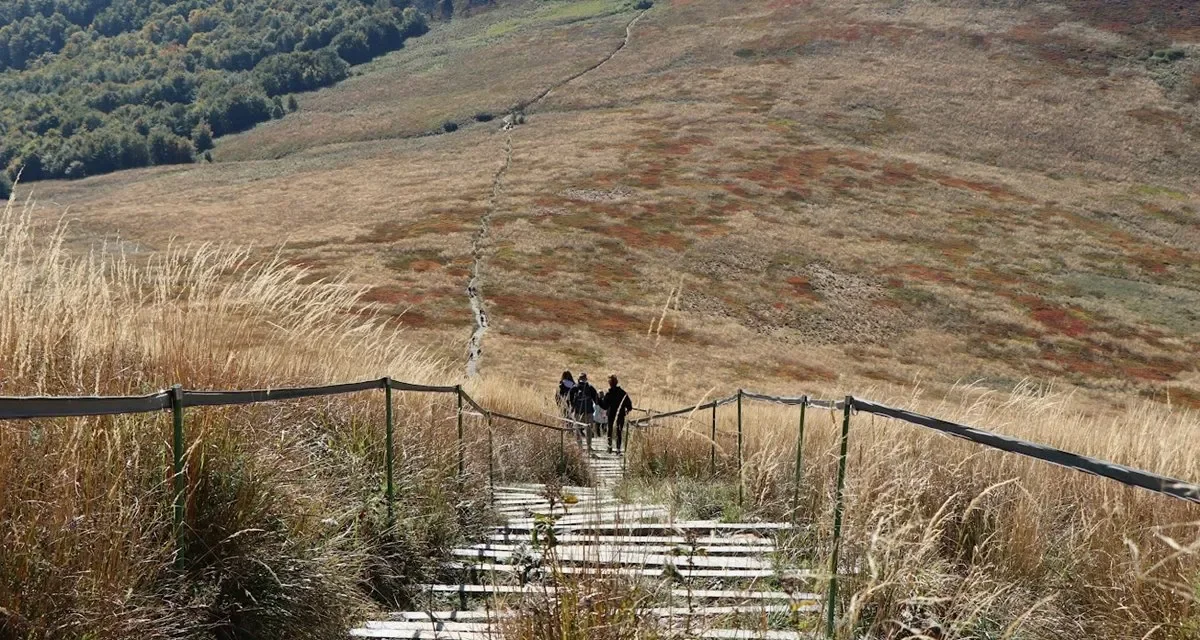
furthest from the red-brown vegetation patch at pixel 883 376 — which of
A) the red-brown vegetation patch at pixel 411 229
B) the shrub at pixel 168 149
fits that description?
the shrub at pixel 168 149

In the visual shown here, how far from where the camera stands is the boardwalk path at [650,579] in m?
3.28

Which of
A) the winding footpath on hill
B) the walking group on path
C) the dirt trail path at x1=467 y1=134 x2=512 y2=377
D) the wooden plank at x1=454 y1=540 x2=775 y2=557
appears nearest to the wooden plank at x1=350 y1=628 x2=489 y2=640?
the wooden plank at x1=454 y1=540 x2=775 y2=557

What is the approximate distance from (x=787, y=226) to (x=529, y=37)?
76.3 m

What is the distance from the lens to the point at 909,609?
3.54 meters

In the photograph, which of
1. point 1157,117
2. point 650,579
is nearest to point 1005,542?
point 650,579

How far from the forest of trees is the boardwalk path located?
9318 centimetres

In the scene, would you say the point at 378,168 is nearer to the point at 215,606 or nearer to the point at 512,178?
the point at 512,178

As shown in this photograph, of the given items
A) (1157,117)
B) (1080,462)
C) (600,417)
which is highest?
(1157,117)

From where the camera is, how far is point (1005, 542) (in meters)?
4.04

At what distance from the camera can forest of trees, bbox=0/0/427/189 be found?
336 ft

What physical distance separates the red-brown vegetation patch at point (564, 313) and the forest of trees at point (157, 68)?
66632 mm

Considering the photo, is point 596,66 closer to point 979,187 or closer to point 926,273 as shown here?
point 979,187

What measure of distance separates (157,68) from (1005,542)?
169326 millimetres

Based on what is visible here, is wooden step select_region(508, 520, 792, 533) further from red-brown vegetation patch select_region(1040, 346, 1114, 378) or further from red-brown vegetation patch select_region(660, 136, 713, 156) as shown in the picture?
red-brown vegetation patch select_region(660, 136, 713, 156)
